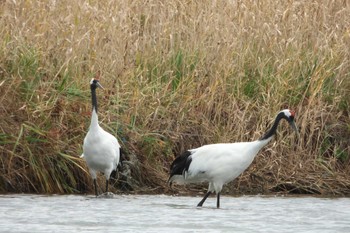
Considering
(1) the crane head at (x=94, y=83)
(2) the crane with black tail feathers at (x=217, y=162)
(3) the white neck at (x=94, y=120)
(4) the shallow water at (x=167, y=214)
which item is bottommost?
(4) the shallow water at (x=167, y=214)

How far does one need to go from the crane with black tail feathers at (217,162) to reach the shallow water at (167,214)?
292mm

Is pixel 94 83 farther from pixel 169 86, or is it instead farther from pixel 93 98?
pixel 169 86

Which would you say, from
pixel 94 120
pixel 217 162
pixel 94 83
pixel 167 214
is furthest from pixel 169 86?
pixel 167 214

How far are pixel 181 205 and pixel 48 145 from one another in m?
1.46

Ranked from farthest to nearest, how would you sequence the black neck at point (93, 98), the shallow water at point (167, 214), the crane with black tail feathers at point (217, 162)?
1. the black neck at point (93, 98)
2. the crane with black tail feathers at point (217, 162)
3. the shallow water at point (167, 214)

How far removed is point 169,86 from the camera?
11984 millimetres

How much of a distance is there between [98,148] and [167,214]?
1.43 meters

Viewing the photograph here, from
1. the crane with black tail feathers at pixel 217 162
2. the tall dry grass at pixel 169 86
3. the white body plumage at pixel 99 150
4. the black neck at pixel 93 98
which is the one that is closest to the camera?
the crane with black tail feathers at pixel 217 162

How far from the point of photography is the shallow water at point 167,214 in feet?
28.4

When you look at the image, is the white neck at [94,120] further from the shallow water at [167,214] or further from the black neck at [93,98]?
the shallow water at [167,214]

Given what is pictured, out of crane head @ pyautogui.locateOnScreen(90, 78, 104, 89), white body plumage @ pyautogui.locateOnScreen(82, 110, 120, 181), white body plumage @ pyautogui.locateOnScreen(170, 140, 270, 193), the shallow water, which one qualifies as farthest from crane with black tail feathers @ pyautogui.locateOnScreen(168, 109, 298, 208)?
crane head @ pyautogui.locateOnScreen(90, 78, 104, 89)

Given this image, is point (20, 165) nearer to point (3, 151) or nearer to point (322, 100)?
point (3, 151)

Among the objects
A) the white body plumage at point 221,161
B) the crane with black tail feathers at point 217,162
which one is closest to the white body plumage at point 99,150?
the crane with black tail feathers at point 217,162

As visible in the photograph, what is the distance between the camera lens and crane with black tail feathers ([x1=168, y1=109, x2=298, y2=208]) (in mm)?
10188
